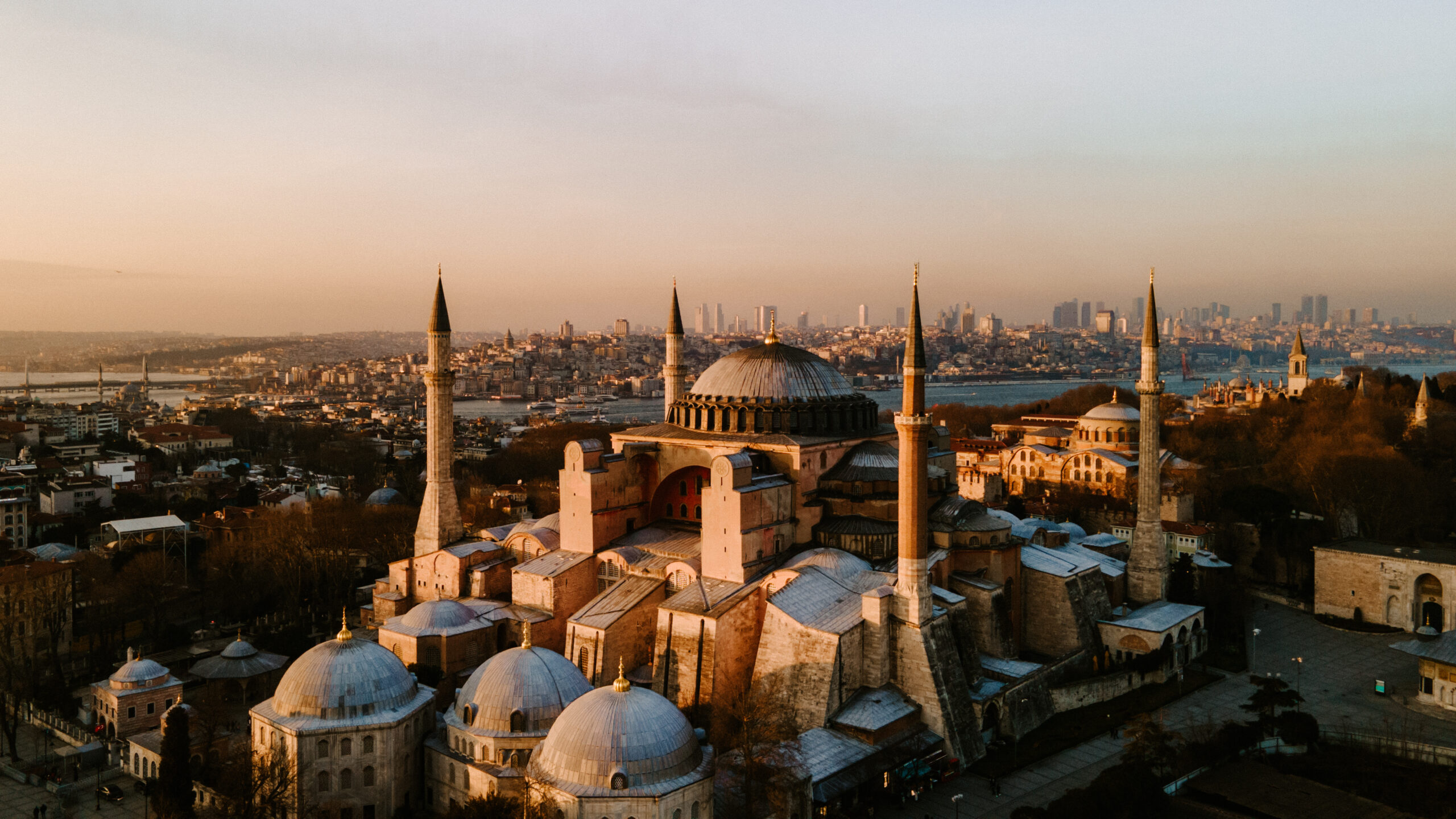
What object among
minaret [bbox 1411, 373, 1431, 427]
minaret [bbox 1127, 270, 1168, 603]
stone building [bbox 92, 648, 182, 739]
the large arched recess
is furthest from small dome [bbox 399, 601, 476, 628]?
minaret [bbox 1411, 373, 1431, 427]

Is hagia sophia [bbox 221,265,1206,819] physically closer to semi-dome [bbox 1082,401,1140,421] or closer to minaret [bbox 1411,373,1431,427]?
semi-dome [bbox 1082,401,1140,421]

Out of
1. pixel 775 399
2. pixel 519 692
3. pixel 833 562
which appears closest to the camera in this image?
pixel 519 692

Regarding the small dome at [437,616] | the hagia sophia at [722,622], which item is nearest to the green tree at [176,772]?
the hagia sophia at [722,622]

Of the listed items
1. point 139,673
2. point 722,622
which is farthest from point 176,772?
point 722,622

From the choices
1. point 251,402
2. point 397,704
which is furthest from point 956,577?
point 251,402

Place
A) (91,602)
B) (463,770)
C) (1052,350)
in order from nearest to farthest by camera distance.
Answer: (463,770), (91,602), (1052,350)

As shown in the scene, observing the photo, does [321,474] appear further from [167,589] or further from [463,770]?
[463,770]

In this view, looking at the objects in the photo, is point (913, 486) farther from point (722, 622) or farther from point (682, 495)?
point (682, 495)
